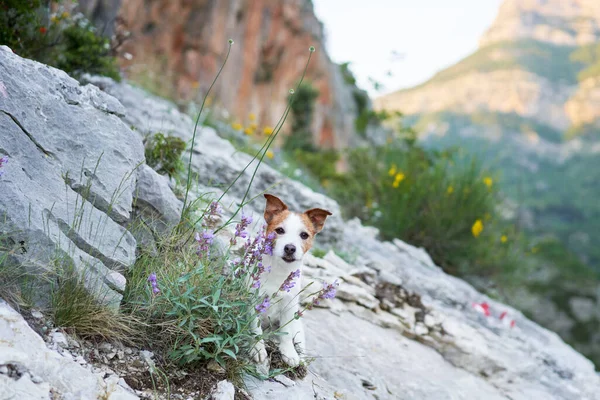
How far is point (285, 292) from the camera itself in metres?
2.96

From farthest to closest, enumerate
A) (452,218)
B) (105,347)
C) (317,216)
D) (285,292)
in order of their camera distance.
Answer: (452,218) → (317,216) → (285,292) → (105,347)

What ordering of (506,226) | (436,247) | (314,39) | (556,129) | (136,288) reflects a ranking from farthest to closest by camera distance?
1. (556,129)
2. (314,39)
3. (506,226)
4. (436,247)
5. (136,288)

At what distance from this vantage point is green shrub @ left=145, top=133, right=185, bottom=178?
4.19 m

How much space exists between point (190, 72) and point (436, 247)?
12.4m

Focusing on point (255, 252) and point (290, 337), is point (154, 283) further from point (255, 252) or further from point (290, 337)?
point (290, 337)

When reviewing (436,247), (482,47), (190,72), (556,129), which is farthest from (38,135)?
(482,47)

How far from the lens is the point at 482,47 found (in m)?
83.8

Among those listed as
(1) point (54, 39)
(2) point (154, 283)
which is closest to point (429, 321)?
(2) point (154, 283)

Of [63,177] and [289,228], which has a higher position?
[289,228]

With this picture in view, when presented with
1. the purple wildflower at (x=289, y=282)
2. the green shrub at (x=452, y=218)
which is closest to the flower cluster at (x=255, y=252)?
the purple wildflower at (x=289, y=282)

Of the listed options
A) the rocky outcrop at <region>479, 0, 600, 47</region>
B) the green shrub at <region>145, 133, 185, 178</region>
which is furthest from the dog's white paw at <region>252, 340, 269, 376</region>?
the rocky outcrop at <region>479, 0, 600, 47</region>

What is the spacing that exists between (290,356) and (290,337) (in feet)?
0.33

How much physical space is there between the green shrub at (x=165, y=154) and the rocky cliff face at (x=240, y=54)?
5671 mm

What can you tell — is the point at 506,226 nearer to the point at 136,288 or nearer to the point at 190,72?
the point at 136,288
